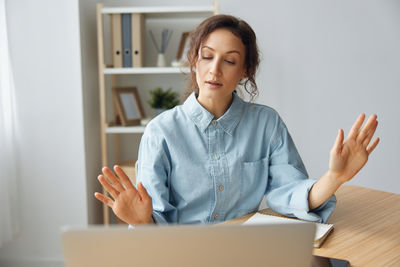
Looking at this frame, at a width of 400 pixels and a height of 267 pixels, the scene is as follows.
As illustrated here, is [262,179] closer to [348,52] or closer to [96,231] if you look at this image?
[96,231]

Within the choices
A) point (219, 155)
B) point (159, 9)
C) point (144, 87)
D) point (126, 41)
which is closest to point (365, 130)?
point (219, 155)

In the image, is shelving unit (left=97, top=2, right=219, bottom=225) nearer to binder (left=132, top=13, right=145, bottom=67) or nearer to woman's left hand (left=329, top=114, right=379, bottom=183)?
binder (left=132, top=13, right=145, bottom=67)

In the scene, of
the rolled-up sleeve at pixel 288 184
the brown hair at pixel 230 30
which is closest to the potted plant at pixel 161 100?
the brown hair at pixel 230 30

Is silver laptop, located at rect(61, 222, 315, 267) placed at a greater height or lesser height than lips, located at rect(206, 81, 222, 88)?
lesser

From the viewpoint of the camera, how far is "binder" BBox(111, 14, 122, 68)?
2426 millimetres

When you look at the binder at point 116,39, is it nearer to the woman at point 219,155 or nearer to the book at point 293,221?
the woman at point 219,155

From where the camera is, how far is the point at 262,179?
130 centimetres

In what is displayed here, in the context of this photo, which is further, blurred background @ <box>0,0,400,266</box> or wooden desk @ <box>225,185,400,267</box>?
blurred background @ <box>0,0,400,266</box>

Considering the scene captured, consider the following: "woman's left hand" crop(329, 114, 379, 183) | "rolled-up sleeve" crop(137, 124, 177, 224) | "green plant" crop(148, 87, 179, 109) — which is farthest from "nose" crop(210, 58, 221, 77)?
"green plant" crop(148, 87, 179, 109)

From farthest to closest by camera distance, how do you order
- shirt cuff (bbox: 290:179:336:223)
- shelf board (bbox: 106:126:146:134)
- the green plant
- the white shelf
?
the green plant → shelf board (bbox: 106:126:146:134) → the white shelf → shirt cuff (bbox: 290:179:336:223)

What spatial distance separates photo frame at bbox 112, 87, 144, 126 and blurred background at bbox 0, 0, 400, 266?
0.14m

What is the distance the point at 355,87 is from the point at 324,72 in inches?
9.9

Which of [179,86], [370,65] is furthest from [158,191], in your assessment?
[370,65]

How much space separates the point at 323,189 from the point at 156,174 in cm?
50
